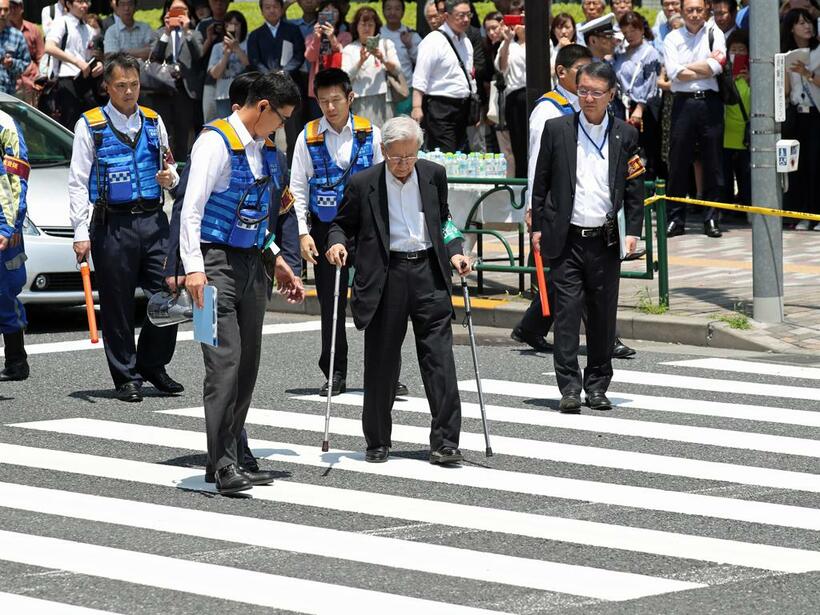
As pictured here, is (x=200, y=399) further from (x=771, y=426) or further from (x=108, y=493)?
(x=771, y=426)

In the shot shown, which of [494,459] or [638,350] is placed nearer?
[494,459]

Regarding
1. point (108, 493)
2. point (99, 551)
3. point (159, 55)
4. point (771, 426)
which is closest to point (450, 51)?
point (159, 55)

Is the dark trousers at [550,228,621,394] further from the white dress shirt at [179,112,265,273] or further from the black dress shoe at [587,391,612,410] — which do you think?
the white dress shirt at [179,112,265,273]

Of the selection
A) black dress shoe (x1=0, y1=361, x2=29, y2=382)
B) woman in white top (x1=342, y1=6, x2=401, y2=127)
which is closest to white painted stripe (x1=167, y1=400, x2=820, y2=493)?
black dress shoe (x1=0, y1=361, x2=29, y2=382)

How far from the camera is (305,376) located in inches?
470

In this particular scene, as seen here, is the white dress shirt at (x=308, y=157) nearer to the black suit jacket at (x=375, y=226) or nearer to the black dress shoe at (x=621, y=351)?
the black suit jacket at (x=375, y=226)

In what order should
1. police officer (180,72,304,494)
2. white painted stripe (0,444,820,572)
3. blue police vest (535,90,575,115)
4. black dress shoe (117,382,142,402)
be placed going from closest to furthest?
1. white painted stripe (0,444,820,572)
2. police officer (180,72,304,494)
3. black dress shoe (117,382,142,402)
4. blue police vest (535,90,575,115)

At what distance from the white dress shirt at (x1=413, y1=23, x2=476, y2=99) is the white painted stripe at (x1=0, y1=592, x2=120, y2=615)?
11279mm

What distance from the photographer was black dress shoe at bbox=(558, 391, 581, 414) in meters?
10.5

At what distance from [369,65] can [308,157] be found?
7340 mm

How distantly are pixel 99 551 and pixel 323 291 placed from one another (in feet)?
13.5

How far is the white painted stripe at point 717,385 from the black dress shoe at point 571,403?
1019 millimetres

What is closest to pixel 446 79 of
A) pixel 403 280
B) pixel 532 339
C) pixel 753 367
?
pixel 532 339

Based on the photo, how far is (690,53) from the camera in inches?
661
